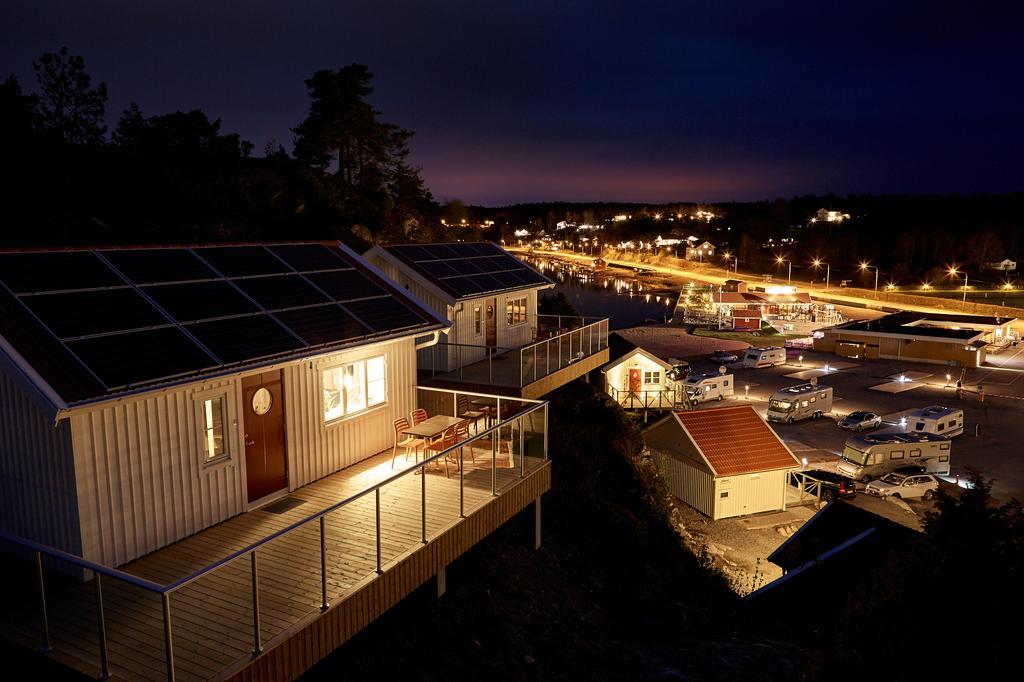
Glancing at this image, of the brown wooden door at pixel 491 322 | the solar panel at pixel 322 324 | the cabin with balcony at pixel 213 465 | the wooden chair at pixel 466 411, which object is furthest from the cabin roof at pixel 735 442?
the solar panel at pixel 322 324

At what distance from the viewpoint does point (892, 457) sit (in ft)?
101

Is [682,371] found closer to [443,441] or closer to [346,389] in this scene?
[443,441]

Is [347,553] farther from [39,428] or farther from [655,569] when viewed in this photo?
[655,569]

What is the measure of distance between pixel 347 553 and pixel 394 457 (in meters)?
3.95

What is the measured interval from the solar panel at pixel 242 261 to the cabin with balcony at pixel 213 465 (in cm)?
6

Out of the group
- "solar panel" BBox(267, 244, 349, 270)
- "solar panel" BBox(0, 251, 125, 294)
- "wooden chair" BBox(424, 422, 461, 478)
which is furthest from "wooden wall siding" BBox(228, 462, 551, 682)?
"solar panel" BBox(267, 244, 349, 270)

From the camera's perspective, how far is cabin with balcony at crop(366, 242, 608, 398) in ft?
67.5

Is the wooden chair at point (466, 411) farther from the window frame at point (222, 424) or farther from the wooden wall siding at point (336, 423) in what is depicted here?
the window frame at point (222, 424)

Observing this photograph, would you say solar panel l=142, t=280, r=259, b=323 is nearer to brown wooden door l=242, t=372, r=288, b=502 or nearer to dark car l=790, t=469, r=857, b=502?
brown wooden door l=242, t=372, r=288, b=502

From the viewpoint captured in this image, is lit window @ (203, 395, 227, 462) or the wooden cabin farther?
lit window @ (203, 395, 227, 462)

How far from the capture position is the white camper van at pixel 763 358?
54291 mm

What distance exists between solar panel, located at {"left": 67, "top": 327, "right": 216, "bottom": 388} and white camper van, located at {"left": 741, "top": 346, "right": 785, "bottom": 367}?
164 ft

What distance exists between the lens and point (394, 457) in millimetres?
13438

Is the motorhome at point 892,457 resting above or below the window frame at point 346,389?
below
